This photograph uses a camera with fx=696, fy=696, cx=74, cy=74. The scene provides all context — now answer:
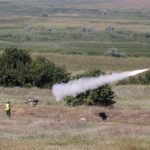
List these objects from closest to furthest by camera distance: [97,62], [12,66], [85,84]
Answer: [85,84] → [12,66] → [97,62]

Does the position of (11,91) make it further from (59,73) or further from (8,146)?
(8,146)

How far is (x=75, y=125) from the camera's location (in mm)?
41438

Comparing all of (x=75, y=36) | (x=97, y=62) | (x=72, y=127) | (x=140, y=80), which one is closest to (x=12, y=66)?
(x=140, y=80)

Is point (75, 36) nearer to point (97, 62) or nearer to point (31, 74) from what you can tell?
point (97, 62)

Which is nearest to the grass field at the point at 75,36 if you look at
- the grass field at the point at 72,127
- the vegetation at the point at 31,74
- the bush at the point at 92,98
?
the vegetation at the point at 31,74

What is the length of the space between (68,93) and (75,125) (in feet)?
43.8

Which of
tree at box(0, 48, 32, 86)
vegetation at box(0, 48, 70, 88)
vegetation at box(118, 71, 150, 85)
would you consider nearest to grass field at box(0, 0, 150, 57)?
vegetation at box(118, 71, 150, 85)

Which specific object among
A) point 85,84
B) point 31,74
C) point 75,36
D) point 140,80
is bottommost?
point 75,36

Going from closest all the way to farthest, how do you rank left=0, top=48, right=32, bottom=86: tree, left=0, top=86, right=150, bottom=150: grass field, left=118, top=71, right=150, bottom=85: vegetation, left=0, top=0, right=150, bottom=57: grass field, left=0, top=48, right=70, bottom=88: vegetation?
left=0, top=86, right=150, bottom=150: grass field < left=0, top=48, right=70, bottom=88: vegetation < left=0, top=48, right=32, bottom=86: tree < left=118, top=71, right=150, bottom=85: vegetation < left=0, top=0, right=150, bottom=57: grass field

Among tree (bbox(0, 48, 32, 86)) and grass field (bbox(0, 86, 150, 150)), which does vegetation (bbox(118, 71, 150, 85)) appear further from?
grass field (bbox(0, 86, 150, 150))

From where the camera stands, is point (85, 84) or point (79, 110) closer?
point (79, 110)

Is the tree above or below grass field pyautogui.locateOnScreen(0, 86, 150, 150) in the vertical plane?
below

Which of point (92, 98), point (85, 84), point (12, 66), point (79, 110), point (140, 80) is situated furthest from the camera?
point (140, 80)

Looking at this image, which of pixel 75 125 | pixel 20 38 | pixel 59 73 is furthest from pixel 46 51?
pixel 75 125
